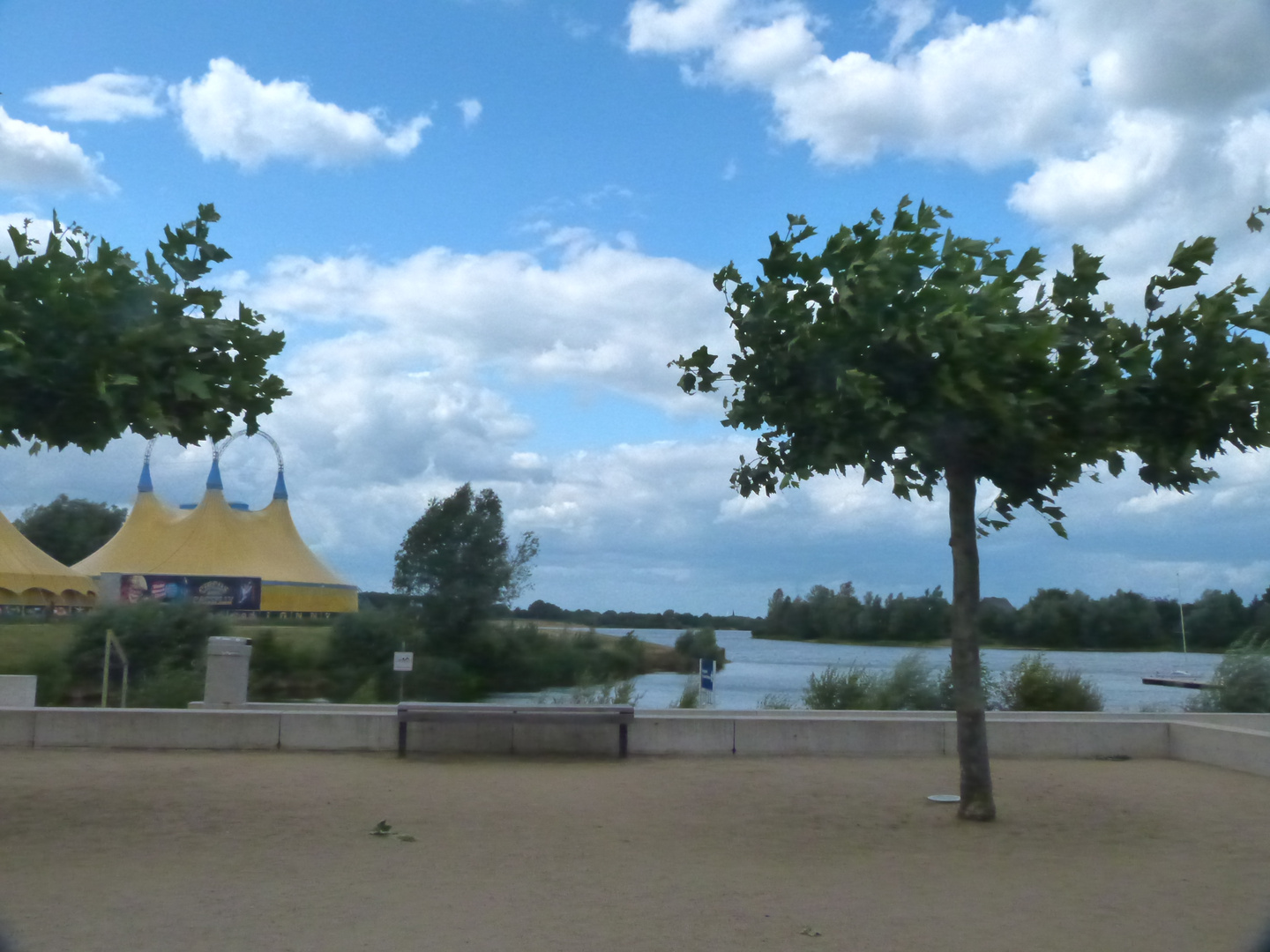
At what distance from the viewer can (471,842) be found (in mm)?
8195

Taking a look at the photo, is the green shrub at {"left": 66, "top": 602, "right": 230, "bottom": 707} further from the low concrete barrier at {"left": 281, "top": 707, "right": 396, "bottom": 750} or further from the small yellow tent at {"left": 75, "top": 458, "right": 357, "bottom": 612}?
the small yellow tent at {"left": 75, "top": 458, "right": 357, "bottom": 612}

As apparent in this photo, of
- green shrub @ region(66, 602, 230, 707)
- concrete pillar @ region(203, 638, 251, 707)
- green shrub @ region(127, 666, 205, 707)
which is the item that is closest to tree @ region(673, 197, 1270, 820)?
concrete pillar @ region(203, 638, 251, 707)

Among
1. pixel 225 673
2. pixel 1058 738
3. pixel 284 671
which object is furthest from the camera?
pixel 284 671

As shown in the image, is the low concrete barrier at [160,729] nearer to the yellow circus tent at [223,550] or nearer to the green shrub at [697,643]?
the green shrub at [697,643]

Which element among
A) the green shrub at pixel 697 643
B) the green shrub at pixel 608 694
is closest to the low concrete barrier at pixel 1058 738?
the green shrub at pixel 608 694

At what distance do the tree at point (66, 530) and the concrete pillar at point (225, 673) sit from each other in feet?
243

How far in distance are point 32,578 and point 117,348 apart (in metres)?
46.7

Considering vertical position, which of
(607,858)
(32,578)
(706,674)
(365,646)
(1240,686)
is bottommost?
(607,858)

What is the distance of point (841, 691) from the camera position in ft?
63.9

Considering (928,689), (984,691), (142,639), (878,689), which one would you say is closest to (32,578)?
(142,639)

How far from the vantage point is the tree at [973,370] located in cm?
867

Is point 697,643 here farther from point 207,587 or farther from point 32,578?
point 32,578

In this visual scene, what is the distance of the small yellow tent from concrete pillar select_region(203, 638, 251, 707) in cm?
4287

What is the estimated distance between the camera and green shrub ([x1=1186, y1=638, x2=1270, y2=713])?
1931cm
